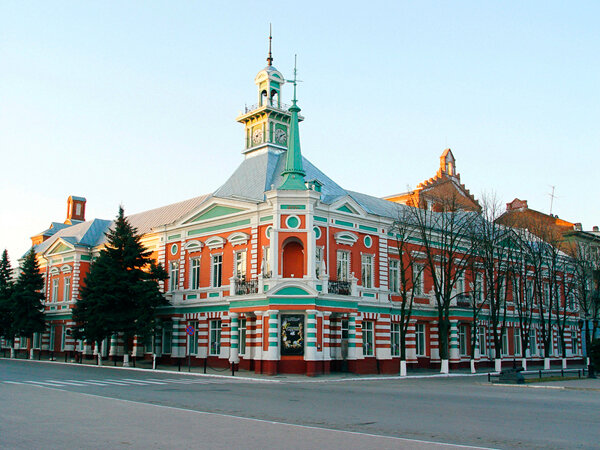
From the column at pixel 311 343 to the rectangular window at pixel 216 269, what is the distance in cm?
972

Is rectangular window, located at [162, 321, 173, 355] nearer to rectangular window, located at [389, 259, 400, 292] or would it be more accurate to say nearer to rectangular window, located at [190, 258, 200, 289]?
rectangular window, located at [190, 258, 200, 289]

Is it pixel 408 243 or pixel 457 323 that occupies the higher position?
pixel 408 243

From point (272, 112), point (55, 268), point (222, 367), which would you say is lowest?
point (222, 367)

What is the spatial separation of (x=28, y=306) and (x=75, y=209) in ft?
60.4

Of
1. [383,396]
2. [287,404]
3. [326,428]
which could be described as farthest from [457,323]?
[326,428]

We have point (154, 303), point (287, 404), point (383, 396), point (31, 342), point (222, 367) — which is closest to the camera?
point (287, 404)

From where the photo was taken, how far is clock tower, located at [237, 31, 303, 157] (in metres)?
46.9

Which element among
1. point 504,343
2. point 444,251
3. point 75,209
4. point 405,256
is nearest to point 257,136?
point 405,256

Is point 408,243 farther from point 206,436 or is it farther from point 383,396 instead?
point 206,436

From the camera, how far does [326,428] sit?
523 inches

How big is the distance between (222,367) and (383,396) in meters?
20.4

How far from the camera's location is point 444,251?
1752 inches

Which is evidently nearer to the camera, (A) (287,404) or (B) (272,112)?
(A) (287,404)

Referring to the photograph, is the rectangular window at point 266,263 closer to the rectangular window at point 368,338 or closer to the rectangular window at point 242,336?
the rectangular window at point 242,336
